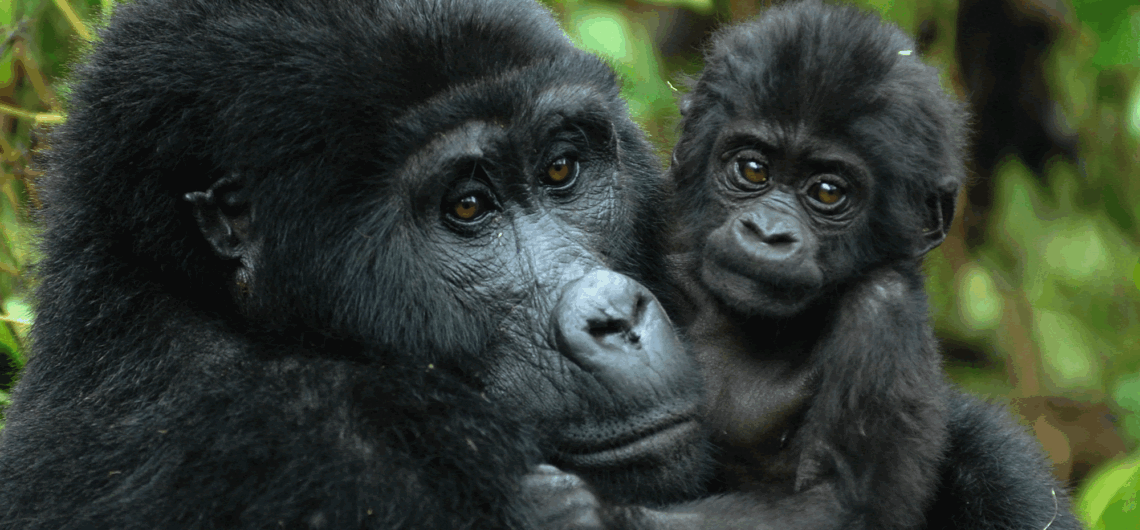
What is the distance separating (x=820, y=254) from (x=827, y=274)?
58 millimetres

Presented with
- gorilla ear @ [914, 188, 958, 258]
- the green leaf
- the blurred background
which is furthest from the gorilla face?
the blurred background

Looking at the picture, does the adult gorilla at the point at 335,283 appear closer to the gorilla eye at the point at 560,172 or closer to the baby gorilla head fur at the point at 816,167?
the gorilla eye at the point at 560,172

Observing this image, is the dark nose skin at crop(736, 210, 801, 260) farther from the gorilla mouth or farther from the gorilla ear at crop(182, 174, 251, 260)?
the gorilla ear at crop(182, 174, 251, 260)

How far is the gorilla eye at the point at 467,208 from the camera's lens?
263cm

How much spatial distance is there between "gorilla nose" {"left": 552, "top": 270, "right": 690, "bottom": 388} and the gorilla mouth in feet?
0.36

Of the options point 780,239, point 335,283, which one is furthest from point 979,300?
point 335,283

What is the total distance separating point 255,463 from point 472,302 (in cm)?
60

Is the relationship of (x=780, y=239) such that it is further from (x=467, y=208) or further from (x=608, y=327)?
(x=467, y=208)

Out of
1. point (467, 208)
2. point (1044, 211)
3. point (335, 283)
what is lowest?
point (1044, 211)

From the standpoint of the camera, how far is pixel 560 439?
98.7 inches

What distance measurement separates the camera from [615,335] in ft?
8.11

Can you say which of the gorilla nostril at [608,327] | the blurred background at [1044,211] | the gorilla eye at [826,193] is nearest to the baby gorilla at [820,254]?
the gorilla eye at [826,193]

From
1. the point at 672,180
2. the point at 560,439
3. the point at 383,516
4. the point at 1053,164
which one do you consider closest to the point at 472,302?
the point at 560,439

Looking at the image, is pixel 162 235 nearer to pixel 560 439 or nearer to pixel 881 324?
→ pixel 560 439
